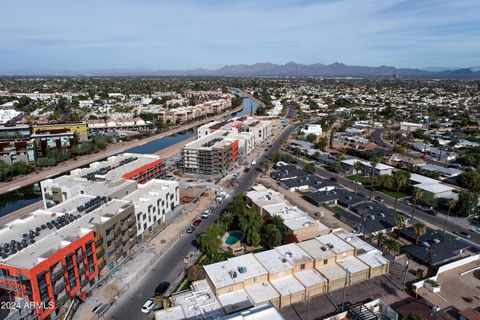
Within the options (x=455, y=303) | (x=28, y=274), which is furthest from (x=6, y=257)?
(x=455, y=303)

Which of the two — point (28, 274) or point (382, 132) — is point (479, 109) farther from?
point (28, 274)

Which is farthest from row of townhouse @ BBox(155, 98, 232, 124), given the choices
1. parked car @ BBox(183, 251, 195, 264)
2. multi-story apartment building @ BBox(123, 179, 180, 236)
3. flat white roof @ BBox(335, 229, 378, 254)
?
flat white roof @ BBox(335, 229, 378, 254)

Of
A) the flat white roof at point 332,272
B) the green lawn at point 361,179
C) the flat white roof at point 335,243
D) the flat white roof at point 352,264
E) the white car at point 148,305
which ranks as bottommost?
the white car at point 148,305

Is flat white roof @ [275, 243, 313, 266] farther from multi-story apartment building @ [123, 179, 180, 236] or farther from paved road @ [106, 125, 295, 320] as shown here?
multi-story apartment building @ [123, 179, 180, 236]

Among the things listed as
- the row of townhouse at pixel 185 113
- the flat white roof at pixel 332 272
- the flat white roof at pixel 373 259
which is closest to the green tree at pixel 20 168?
the row of townhouse at pixel 185 113

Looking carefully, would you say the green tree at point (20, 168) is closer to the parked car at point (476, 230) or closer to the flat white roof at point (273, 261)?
the flat white roof at point (273, 261)

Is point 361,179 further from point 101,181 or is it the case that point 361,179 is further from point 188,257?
point 101,181
